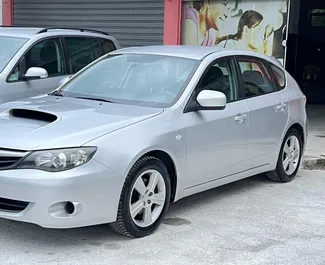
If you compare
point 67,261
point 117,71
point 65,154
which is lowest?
point 67,261

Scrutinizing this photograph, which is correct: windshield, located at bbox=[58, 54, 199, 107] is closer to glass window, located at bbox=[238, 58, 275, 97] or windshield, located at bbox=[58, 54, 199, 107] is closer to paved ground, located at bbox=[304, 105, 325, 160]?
glass window, located at bbox=[238, 58, 275, 97]

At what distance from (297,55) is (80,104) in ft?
33.4

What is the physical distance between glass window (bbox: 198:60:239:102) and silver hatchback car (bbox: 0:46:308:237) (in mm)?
11

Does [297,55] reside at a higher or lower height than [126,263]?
higher

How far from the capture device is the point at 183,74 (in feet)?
18.4

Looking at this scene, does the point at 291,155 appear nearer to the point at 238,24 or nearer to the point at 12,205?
the point at 12,205

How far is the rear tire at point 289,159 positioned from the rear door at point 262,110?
0.23 m

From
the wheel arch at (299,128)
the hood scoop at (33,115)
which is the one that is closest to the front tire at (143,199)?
the hood scoop at (33,115)

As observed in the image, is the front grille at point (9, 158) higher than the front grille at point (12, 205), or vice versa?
the front grille at point (9, 158)

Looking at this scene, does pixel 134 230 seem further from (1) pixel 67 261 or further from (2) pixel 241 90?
(2) pixel 241 90

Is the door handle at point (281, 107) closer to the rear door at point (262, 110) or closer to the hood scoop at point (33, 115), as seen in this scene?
the rear door at point (262, 110)

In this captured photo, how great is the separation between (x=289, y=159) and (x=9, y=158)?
3.77 m

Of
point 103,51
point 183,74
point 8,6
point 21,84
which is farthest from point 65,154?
point 8,6

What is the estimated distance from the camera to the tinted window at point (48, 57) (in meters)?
7.54
